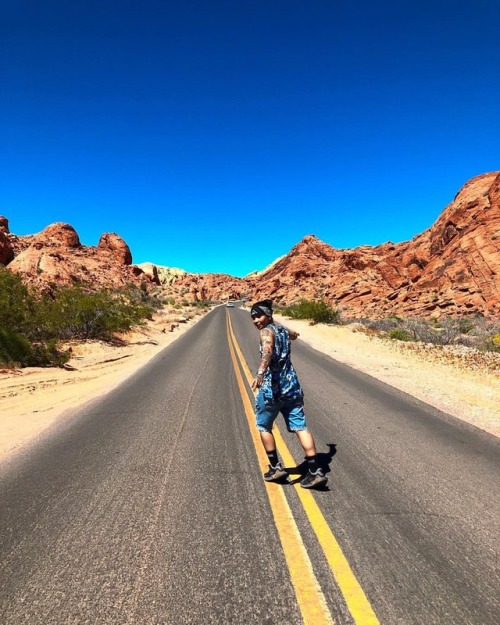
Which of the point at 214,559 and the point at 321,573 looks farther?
the point at 214,559

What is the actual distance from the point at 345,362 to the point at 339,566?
11141 mm

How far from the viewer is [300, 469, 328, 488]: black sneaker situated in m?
3.87

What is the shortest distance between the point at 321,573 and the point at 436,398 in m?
6.52

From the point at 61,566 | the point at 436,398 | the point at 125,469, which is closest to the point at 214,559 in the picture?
the point at 61,566

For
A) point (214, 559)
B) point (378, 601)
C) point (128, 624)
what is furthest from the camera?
point (214, 559)

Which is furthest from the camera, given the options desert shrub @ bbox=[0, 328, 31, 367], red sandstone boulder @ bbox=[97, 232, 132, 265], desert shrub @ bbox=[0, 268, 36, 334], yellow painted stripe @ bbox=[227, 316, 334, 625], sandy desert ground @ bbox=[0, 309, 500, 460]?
red sandstone boulder @ bbox=[97, 232, 132, 265]

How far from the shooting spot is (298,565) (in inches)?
105

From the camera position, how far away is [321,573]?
258 cm

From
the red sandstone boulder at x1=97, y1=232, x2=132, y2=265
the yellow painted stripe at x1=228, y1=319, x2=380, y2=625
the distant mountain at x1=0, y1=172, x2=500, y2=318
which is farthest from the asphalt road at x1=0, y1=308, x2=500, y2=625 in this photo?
the red sandstone boulder at x1=97, y1=232, x2=132, y2=265

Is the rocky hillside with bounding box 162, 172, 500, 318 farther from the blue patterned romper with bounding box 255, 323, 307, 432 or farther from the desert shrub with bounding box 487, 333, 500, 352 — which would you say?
the blue patterned romper with bounding box 255, 323, 307, 432

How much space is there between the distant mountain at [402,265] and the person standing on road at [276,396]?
24749 millimetres

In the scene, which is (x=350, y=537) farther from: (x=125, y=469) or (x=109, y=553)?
(x=125, y=469)

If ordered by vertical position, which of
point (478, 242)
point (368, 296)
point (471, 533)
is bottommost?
point (471, 533)

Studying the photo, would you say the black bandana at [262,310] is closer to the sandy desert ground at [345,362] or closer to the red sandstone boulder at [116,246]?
the sandy desert ground at [345,362]
